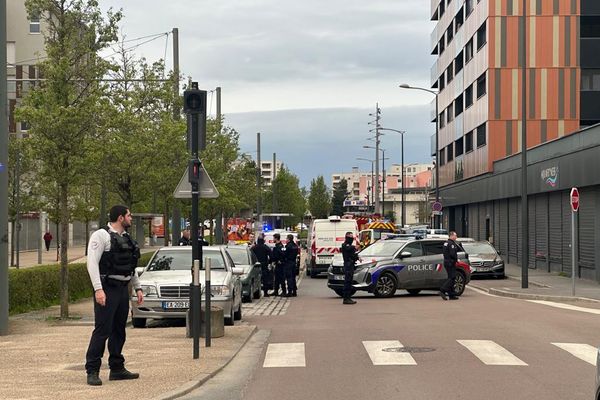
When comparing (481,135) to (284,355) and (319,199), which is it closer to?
(284,355)

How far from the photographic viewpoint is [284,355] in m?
12.9

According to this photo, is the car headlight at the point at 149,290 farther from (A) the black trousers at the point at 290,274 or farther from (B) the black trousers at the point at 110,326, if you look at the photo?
(A) the black trousers at the point at 290,274

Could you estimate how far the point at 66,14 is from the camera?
1839 cm

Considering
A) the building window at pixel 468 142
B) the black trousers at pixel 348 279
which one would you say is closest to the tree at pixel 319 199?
the building window at pixel 468 142

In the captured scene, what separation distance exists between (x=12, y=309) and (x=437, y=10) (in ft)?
218

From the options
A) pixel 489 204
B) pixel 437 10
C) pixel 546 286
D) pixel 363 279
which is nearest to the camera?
pixel 363 279

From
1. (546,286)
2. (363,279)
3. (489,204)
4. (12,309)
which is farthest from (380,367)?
(489,204)

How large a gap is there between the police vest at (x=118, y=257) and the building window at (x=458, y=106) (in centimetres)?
5620

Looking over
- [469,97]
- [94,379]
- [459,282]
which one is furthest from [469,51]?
[94,379]

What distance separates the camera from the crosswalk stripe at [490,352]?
468 inches

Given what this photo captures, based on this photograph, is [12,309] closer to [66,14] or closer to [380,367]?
[66,14]

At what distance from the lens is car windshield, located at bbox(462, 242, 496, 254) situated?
118ft

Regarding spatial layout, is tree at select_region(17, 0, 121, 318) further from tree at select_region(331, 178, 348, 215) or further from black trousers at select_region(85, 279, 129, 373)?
tree at select_region(331, 178, 348, 215)

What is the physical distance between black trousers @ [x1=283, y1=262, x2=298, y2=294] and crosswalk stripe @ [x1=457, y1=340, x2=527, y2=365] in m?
13.3
